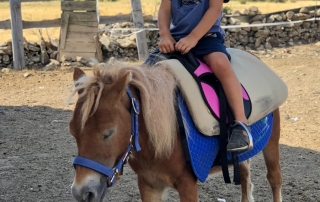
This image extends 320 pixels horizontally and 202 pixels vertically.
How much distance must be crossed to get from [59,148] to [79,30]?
5450 millimetres

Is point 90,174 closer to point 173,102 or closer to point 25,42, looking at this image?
point 173,102

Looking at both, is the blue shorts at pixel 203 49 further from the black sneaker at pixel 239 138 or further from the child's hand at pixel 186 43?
the black sneaker at pixel 239 138

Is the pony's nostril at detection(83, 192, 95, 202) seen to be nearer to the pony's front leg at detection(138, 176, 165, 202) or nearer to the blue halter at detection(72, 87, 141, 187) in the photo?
the blue halter at detection(72, 87, 141, 187)

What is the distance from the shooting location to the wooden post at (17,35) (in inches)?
389

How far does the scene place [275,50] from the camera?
12086 mm

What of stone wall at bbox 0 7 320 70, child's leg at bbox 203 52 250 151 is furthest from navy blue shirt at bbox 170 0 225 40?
stone wall at bbox 0 7 320 70

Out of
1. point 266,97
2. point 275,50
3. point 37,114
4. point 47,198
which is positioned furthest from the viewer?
point 275,50

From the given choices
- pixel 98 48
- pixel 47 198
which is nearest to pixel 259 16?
pixel 98 48

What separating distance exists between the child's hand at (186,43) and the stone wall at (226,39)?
7.46 meters

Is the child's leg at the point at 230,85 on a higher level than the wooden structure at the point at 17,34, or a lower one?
higher

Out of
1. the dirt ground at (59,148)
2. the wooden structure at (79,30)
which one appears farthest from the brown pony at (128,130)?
the wooden structure at (79,30)

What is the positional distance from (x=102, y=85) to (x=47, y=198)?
2158 millimetres

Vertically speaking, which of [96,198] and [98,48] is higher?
[96,198]

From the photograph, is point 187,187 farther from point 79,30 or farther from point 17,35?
point 79,30
